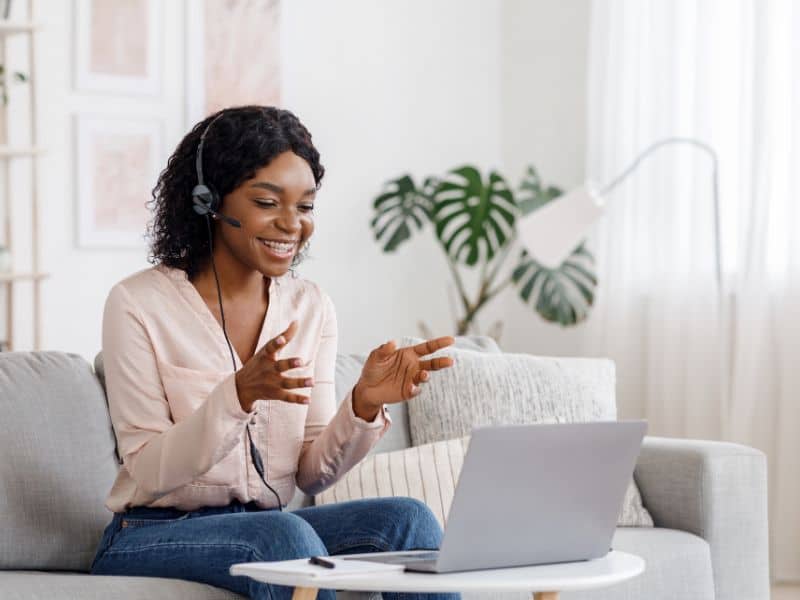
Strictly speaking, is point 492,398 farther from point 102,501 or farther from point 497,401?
point 102,501

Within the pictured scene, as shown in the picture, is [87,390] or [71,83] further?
[71,83]

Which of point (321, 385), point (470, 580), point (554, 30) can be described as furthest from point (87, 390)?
point (554, 30)

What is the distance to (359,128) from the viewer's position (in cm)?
488

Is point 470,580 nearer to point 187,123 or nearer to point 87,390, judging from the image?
point 87,390

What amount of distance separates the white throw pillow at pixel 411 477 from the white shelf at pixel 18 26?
83.0 inches

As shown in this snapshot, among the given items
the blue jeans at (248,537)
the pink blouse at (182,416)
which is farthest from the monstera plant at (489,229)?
the blue jeans at (248,537)

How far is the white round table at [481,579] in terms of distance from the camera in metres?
1.38

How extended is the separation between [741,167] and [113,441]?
2538 millimetres

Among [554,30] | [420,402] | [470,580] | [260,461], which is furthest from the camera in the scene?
[554,30]

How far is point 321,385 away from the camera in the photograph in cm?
214

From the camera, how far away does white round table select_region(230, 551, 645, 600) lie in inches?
54.2

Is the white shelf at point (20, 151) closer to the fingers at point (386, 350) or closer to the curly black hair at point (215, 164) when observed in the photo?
the curly black hair at point (215, 164)

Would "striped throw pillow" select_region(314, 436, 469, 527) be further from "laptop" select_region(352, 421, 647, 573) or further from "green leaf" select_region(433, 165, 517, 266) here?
"green leaf" select_region(433, 165, 517, 266)

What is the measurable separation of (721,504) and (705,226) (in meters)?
1.77
